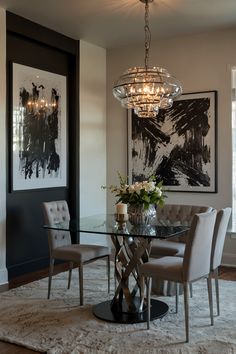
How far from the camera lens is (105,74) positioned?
6738 mm

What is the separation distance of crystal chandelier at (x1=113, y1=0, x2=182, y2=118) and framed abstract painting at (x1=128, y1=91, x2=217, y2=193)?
1685 mm

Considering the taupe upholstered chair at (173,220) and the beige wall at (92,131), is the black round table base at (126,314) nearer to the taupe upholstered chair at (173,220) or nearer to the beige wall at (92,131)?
the taupe upholstered chair at (173,220)

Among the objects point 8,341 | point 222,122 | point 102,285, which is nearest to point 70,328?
point 8,341

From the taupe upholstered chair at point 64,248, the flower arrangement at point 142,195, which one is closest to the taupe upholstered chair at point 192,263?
the flower arrangement at point 142,195

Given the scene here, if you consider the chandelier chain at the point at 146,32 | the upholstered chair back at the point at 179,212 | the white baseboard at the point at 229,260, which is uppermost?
the chandelier chain at the point at 146,32

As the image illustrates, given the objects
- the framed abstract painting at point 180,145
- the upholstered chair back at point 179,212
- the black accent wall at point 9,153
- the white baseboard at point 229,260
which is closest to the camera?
the upholstered chair back at point 179,212

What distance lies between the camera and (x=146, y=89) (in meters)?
4.18

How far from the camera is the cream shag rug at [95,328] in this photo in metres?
3.19

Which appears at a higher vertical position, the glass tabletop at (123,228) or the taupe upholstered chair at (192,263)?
the glass tabletop at (123,228)

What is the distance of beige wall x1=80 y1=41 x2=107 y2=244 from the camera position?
632 cm

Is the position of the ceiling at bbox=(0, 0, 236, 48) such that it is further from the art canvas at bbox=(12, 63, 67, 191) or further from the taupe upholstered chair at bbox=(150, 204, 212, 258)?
the taupe upholstered chair at bbox=(150, 204, 212, 258)

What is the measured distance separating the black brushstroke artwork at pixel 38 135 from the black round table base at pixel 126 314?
2.14m

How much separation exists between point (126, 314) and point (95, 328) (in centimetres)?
37

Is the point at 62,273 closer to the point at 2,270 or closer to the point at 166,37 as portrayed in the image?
the point at 2,270
